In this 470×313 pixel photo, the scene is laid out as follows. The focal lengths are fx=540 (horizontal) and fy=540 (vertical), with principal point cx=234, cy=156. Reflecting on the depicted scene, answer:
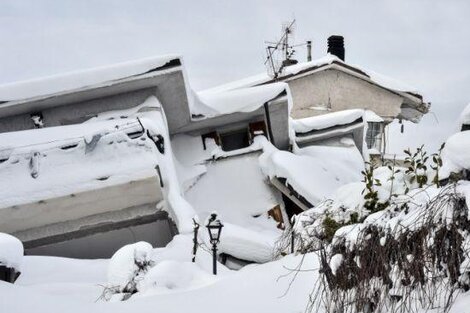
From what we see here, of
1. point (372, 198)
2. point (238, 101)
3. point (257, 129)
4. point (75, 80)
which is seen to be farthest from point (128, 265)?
point (257, 129)

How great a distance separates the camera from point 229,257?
26.7 feet

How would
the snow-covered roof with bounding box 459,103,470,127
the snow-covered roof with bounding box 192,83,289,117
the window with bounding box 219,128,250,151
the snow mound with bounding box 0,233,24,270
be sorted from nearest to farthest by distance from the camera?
the snow-covered roof with bounding box 459,103,470,127 → the snow mound with bounding box 0,233,24,270 → the snow-covered roof with bounding box 192,83,289,117 → the window with bounding box 219,128,250,151

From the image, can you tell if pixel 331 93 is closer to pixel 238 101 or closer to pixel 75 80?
pixel 238 101

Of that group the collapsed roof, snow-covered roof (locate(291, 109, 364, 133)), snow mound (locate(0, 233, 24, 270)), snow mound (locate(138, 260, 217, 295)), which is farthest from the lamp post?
the collapsed roof

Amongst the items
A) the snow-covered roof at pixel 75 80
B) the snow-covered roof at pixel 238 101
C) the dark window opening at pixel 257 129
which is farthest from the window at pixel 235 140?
the snow-covered roof at pixel 75 80

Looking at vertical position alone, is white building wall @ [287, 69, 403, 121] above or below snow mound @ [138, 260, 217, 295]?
below

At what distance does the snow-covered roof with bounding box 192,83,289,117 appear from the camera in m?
11.8

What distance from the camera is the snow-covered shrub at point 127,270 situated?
17.9 ft

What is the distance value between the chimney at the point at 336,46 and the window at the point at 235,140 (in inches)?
467

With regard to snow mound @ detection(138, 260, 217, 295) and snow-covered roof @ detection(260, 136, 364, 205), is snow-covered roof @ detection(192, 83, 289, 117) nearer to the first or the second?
snow-covered roof @ detection(260, 136, 364, 205)

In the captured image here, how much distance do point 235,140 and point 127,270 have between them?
745 cm

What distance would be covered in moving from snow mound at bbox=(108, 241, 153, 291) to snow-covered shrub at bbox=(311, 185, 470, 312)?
2.50m

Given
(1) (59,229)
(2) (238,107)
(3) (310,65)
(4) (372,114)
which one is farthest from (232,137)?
(4) (372,114)

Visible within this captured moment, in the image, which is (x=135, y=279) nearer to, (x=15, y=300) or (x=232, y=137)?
(x=15, y=300)
